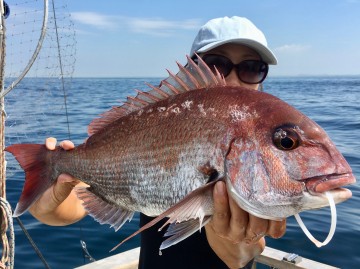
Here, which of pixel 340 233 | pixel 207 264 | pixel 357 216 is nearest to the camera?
pixel 207 264

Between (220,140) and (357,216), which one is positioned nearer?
(220,140)

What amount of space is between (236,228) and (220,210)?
5.3 inches

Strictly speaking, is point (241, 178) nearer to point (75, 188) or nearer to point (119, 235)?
point (75, 188)

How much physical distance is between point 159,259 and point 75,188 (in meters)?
0.71

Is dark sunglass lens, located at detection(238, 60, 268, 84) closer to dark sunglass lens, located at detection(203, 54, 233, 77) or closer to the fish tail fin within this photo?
dark sunglass lens, located at detection(203, 54, 233, 77)

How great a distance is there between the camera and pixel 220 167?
5.00 ft

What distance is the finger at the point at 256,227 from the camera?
1.63 metres

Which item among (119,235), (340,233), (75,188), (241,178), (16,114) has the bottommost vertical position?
(119,235)

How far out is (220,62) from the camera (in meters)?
2.55

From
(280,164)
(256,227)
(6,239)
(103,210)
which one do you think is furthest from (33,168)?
(280,164)

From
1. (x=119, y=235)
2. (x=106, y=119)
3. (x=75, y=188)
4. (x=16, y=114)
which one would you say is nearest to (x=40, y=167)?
(x=75, y=188)

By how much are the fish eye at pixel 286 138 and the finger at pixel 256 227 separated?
345 millimetres

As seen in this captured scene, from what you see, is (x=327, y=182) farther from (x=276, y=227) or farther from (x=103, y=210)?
(x=103, y=210)

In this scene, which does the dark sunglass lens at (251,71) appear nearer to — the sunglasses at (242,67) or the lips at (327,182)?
the sunglasses at (242,67)
